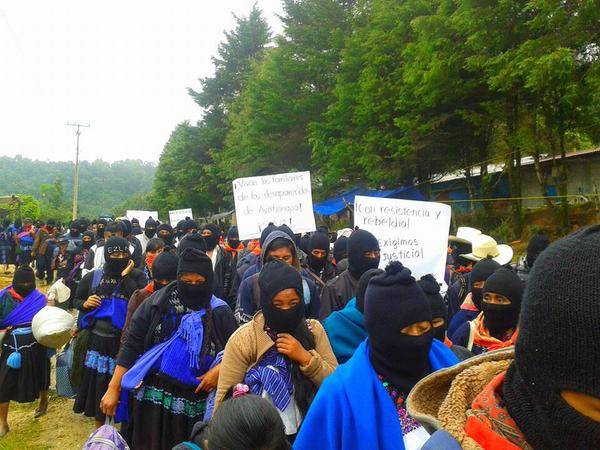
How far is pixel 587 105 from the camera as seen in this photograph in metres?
15.7

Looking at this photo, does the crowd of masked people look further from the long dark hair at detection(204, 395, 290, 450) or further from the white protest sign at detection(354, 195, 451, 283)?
the white protest sign at detection(354, 195, 451, 283)

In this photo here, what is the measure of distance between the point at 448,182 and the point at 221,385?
27.4 meters

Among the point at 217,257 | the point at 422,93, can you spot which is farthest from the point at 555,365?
the point at 422,93

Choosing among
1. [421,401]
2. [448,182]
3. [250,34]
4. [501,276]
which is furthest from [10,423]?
[250,34]

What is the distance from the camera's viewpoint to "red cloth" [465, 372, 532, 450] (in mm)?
969

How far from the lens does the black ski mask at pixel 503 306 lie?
11.0 feet

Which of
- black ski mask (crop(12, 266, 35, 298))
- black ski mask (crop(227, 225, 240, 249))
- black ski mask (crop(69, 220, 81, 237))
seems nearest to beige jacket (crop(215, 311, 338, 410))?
black ski mask (crop(12, 266, 35, 298))

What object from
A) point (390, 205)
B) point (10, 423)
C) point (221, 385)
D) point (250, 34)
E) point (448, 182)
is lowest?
point (10, 423)

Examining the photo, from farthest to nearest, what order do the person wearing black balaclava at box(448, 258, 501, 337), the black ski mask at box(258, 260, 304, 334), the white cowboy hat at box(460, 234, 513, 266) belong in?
the white cowboy hat at box(460, 234, 513, 266)
the person wearing black balaclava at box(448, 258, 501, 337)
the black ski mask at box(258, 260, 304, 334)

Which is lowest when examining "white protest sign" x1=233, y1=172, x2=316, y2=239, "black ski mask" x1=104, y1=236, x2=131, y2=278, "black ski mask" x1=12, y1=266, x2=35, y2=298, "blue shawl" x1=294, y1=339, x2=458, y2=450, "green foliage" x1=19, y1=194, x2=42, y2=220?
"blue shawl" x1=294, y1=339, x2=458, y2=450

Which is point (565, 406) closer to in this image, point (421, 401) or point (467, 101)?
point (421, 401)

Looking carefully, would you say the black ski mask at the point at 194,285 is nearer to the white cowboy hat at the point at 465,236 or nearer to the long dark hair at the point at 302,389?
the long dark hair at the point at 302,389

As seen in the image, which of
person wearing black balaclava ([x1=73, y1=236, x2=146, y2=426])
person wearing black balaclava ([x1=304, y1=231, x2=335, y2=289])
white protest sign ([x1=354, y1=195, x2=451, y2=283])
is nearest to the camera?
person wearing black balaclava ([x1=73, y1=236, x2=146, y2=426])

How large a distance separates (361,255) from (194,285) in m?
1.69
